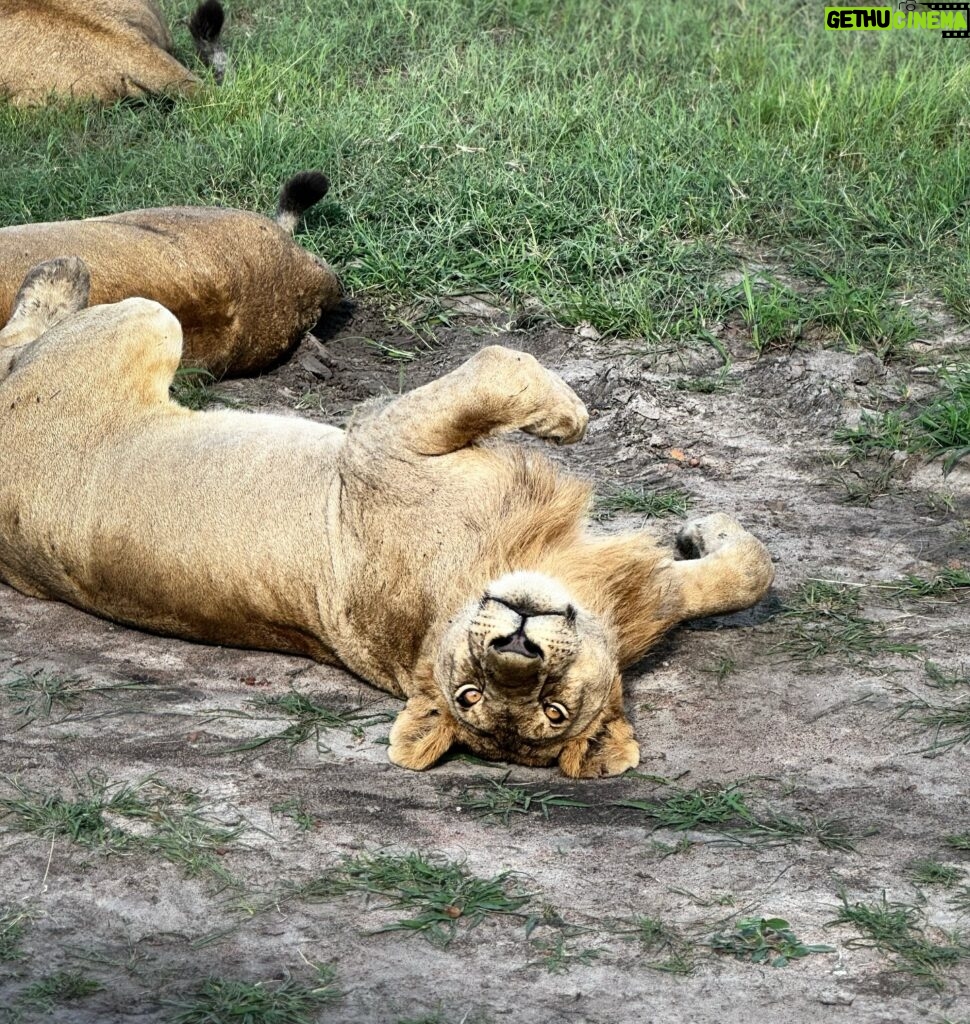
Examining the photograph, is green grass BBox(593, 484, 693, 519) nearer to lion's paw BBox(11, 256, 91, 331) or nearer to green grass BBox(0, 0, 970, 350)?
green grass BBox(0, 0, 970, 350)

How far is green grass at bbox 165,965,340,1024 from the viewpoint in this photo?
9.59 ft

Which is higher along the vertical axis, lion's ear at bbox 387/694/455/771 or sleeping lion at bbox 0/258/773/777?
sleeping lion at bbox 0/258/773/777

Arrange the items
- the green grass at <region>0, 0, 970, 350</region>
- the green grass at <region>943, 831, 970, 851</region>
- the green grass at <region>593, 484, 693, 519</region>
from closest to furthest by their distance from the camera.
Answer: the green grass at <region>943, 831, 970, 851</region>, the green grass at <region>593, 484, 693, 519</region>, the green grass at <region>0, 0, 970, 350</region>

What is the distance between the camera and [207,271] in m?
5.98

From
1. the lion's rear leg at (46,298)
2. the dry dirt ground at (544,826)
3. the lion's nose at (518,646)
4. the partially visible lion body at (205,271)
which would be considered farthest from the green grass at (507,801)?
the partially visible lion body at (205,271)

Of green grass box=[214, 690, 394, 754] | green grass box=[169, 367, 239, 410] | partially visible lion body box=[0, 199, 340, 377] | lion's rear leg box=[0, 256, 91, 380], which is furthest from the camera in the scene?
green grass box=[169, 367, 239, 410]

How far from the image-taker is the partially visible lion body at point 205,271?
5.80 meters

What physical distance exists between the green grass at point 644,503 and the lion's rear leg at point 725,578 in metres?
0.80

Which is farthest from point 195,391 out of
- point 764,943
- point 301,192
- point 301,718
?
point 764,943

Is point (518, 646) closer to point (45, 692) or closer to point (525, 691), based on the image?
point (525, 691)

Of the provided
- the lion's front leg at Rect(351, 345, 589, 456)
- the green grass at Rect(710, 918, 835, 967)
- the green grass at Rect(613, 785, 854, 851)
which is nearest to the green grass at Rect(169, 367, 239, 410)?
the lion's front leg at Rect(351, 345, 589, 456)

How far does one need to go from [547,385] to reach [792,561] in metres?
1.23

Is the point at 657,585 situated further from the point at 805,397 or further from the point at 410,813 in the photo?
the point at 805,397

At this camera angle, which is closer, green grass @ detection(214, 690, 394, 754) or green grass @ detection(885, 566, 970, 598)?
green grass @ detection(214, 690, 394, 754)
